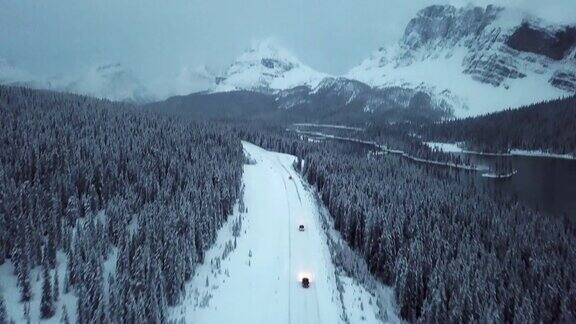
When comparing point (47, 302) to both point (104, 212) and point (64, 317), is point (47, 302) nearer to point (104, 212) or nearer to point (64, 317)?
point (64, 317)

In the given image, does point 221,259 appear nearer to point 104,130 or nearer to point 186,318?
point 186,318

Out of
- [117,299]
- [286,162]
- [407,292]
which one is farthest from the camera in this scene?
[286,162]

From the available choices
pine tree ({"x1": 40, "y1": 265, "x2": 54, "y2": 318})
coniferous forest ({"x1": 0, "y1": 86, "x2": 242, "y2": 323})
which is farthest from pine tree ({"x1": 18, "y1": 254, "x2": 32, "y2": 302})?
pine tree ({"x1": 40, "y1": 265, "x2": 54, "y2": 318})

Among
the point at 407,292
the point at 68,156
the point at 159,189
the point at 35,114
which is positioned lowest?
the point at 407,292

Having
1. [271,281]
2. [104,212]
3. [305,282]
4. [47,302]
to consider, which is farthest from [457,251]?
[47,302]

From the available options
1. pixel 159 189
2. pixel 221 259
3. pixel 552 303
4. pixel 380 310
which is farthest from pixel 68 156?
pixel 552 303

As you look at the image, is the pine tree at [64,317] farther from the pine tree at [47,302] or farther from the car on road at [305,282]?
the car on road at [305,282]

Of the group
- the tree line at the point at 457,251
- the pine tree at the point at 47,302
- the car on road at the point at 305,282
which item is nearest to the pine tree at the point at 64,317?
the pine tree at the point at 47,302

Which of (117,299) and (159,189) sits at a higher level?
(159,189)
